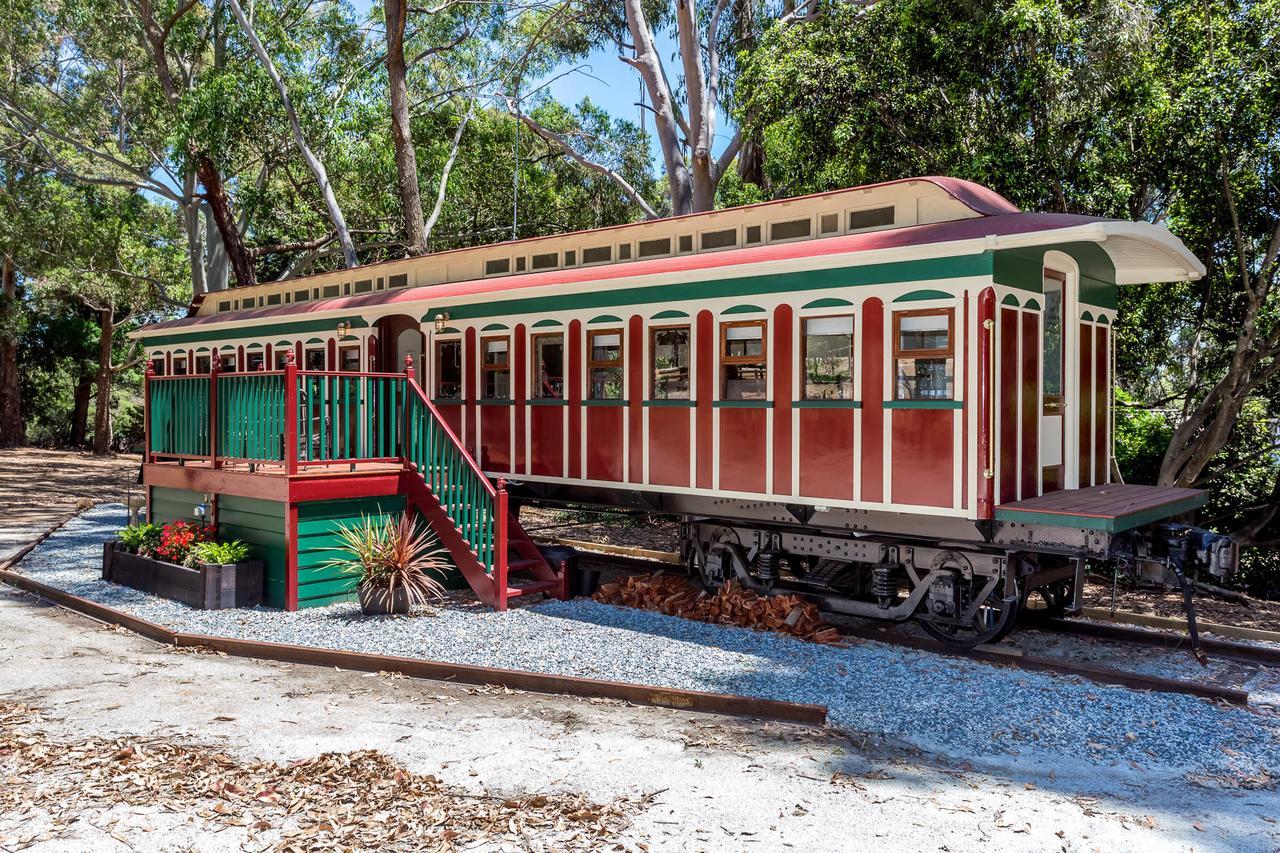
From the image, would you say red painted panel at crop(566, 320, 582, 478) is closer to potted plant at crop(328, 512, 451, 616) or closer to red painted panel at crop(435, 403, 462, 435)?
potted plant at crop(328, 512, 451, 616)

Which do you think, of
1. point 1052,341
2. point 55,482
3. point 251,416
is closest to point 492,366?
point 251,416

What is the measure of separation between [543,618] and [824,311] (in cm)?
360

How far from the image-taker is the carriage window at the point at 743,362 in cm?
852

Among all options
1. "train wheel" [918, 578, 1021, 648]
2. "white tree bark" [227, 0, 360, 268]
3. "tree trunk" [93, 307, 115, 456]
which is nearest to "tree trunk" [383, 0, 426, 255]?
"white tree bark" [227, 0, 360, 268]

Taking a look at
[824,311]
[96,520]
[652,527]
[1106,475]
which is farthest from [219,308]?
[1106,475]

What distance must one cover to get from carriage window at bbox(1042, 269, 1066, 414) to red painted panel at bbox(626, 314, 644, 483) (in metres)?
3.66

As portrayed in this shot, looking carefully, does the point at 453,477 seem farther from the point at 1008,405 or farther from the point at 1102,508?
the point at 1102,508

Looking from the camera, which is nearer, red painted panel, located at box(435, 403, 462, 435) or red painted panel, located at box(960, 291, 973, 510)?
red painted panel, located at box(960, 291, 973, 510)

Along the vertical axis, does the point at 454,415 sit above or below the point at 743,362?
below

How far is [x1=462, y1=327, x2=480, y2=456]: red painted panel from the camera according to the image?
11117mm

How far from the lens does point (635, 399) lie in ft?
31.1

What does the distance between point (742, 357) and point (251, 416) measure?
4.78m

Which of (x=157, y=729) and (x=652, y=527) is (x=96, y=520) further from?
(x=157, y=729)

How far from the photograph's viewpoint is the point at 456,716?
5.75m
